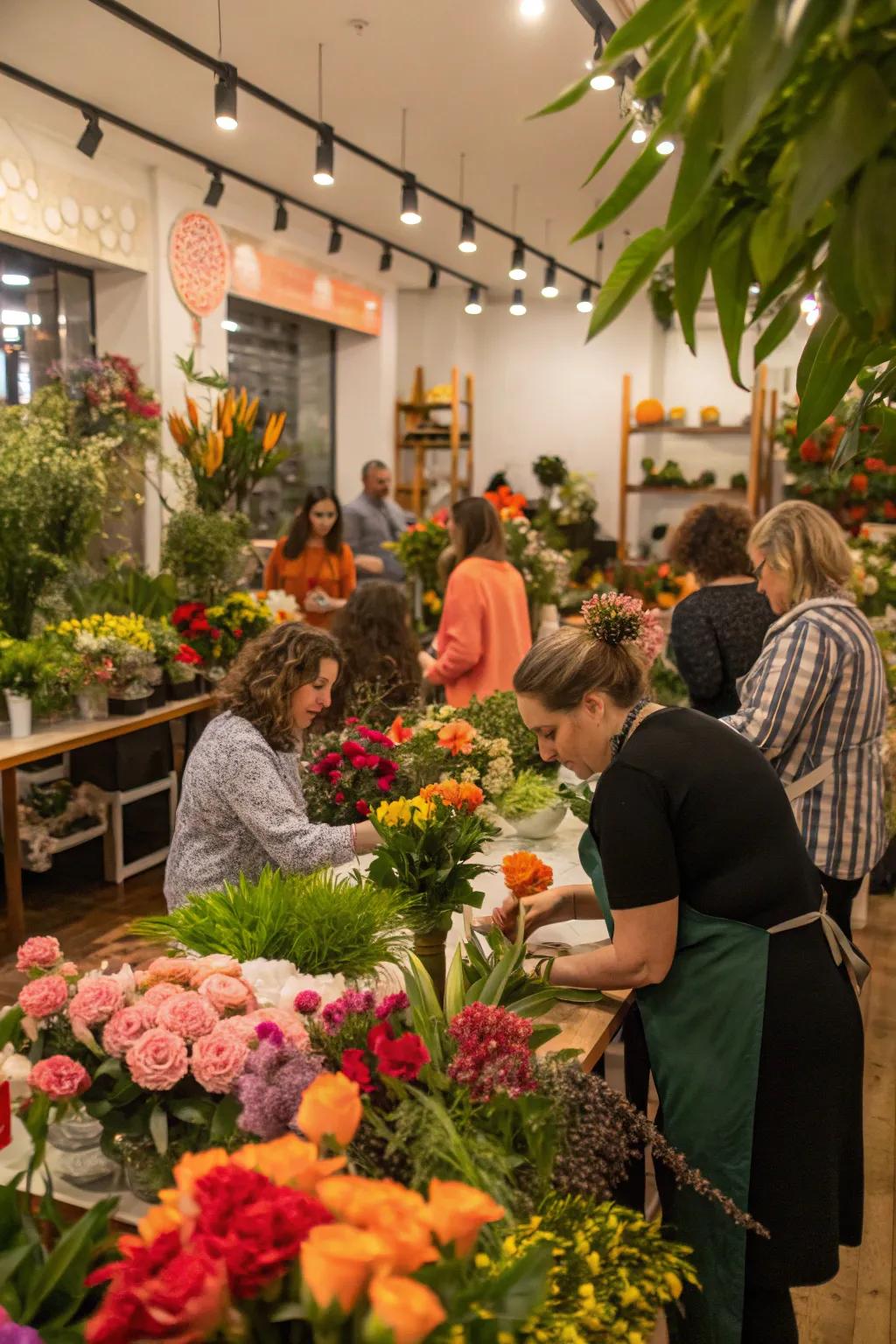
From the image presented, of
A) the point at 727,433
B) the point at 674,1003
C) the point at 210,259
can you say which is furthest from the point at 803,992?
the point at 727,433

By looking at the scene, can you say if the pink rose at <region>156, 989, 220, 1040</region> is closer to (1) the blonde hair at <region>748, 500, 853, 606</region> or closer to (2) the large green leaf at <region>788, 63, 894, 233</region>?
(2) the large green leaf at <region>788, 63, 894, 233</region>

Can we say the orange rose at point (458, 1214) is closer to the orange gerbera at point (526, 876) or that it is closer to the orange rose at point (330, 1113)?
the orange rose at point (330, 1113)

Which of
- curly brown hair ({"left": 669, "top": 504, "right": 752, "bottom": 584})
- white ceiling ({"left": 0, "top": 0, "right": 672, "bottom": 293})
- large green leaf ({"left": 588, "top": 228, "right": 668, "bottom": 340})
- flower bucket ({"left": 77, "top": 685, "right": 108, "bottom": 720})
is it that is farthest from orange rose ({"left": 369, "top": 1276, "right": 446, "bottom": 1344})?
white ceiling ({"left": 0, "top": 0, "right": 672, "bottom": 293})

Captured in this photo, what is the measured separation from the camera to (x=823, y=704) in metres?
2.84

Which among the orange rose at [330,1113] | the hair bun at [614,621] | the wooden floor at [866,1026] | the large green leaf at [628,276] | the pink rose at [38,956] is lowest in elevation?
the wooden floor at [866,1026]

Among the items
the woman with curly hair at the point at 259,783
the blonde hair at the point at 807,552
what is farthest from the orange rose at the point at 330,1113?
the blonde hair at the point at 807,552

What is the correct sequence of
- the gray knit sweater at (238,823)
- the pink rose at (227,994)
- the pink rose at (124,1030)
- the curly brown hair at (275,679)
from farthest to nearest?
1. the curly brown hair at (275,679)
2. the gray knit sweater at (238,823)
3. the pink rose at (227,994)
4. the pink rose at (124,1030)

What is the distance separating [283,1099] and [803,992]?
35.0 inches

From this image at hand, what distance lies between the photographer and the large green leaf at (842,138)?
1.93 feet

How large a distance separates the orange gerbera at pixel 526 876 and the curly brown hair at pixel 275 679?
73 cm

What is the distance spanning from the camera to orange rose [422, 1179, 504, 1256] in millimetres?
847

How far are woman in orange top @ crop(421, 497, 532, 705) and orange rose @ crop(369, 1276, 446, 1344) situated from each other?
349cm

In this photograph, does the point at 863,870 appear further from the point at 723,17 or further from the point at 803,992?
the point at 723,17

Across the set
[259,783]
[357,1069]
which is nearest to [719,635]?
[259,783]
